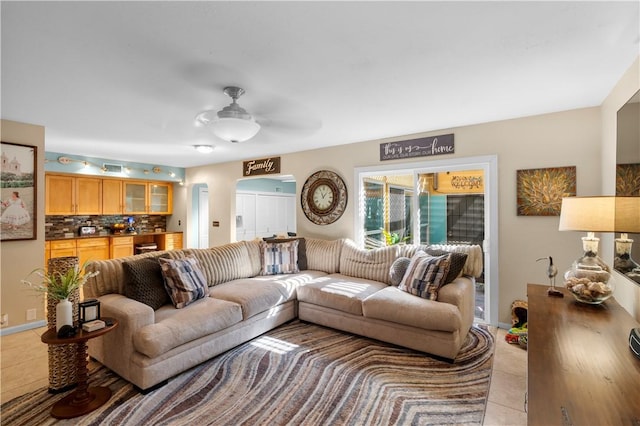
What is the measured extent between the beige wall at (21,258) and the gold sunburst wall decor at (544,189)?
5.28 m

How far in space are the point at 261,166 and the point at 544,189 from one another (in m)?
4.17

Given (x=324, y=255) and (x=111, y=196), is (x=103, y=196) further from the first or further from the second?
(x=324, y=255)

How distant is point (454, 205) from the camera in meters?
3.85

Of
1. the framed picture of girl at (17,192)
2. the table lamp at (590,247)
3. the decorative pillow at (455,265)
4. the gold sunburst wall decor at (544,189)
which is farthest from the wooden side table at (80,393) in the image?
the gold sunburst wall decor at (544,189)

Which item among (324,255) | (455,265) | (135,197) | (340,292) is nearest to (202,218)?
(135,197)

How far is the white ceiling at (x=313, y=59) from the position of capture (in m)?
1.55

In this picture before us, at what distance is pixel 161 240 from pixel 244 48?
6.12 meters

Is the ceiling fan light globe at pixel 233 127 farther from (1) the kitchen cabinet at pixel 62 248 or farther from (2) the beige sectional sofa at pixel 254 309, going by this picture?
(1) the kitchen cabinet at pixel 62 248

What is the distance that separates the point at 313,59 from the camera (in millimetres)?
2012

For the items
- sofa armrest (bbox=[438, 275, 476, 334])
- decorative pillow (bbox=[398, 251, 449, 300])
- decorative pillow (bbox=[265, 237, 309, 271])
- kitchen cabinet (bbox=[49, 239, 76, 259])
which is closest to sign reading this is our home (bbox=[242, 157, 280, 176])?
decorative pillow (bbox=[265, 237, 309, 271])

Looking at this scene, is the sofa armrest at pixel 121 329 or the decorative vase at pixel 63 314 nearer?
the decorative vase at pixel 63 314

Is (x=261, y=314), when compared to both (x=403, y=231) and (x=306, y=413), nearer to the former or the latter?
(x=306, y=413)

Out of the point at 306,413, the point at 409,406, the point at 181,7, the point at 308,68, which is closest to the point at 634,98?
the point at 308,68

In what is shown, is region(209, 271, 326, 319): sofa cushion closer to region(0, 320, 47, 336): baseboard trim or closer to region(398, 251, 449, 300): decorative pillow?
region(398, 251, 449, 300): decorative pillow
